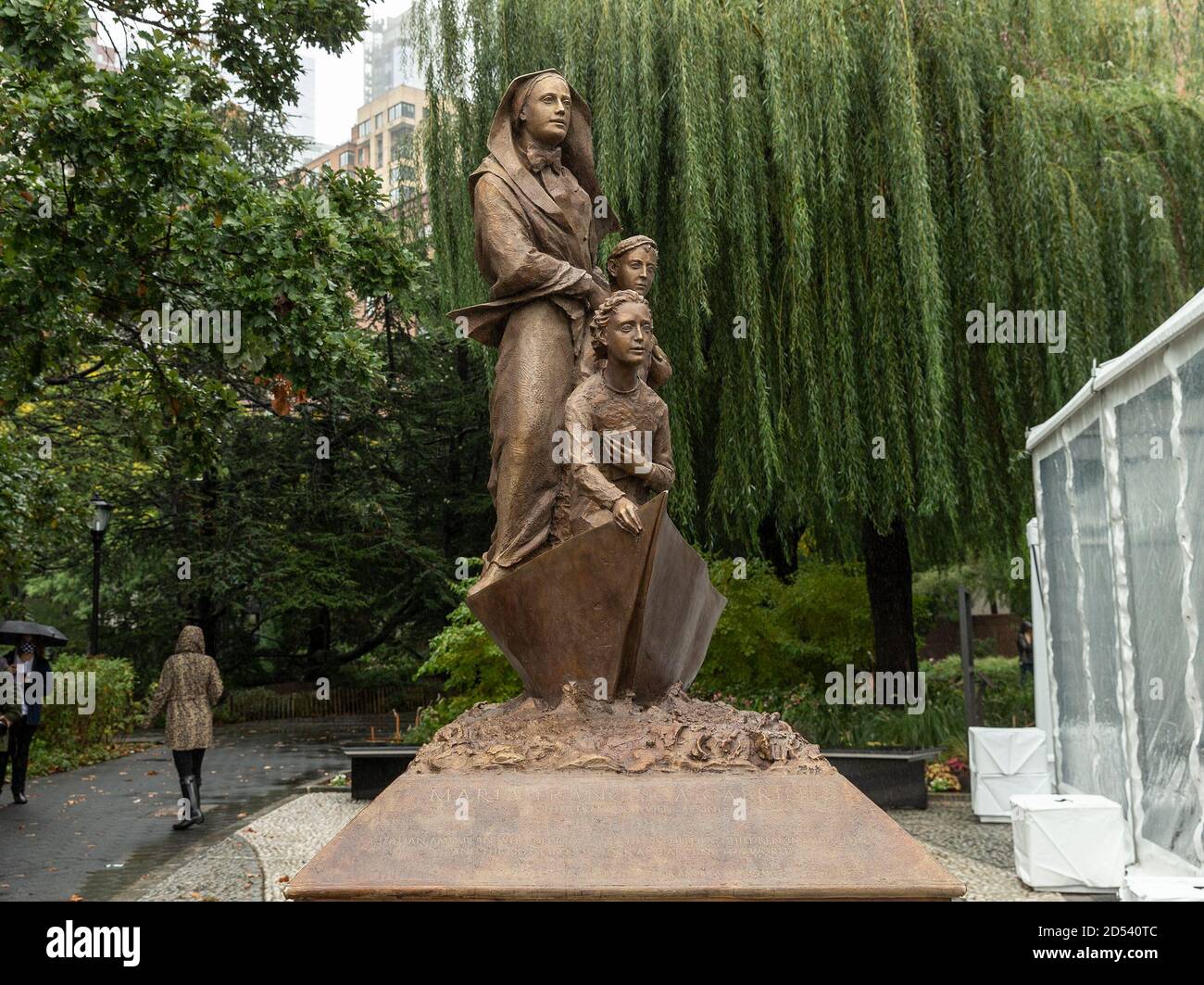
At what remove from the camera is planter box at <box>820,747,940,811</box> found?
11.5 metres

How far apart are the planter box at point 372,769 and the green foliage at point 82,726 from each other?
6153 mm

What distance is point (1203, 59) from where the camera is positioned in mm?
12648

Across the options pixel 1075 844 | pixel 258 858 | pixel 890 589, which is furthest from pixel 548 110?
pixel 890 589

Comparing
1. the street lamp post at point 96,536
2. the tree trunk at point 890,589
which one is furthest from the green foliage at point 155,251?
the tree trunk at point 890,589

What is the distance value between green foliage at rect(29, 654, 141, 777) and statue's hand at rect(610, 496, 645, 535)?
→ 47.4 ft

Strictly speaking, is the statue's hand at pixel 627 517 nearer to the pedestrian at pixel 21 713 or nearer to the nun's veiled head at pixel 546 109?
the nun's veiled head at pixel 546 109

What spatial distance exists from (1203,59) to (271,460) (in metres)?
18.9

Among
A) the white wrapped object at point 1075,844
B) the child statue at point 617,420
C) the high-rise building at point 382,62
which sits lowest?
the white wrapped object at point 1075,844

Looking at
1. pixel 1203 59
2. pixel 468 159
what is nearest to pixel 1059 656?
pixel 1203 59

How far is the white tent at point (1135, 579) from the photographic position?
6434 millimetres

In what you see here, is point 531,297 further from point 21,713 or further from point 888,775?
point 21,713

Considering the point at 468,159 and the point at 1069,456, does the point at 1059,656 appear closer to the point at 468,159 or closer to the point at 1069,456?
the point at 1069,456

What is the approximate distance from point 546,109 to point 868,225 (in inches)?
235

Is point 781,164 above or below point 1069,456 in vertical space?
above
